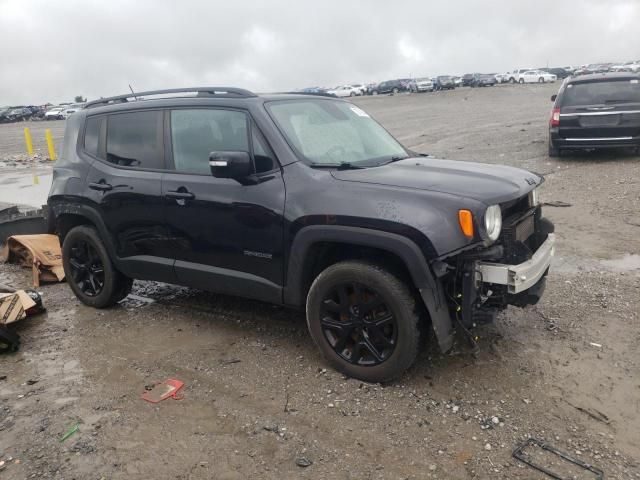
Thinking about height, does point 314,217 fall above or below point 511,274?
above

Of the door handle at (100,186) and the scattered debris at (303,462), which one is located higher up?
the door handle at (100,186)

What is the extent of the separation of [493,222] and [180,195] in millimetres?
2293

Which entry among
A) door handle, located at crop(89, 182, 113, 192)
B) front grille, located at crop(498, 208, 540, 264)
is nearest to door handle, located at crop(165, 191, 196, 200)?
door handle, located at crop(89, 182, 113, 192)

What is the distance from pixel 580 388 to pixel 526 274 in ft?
2.68

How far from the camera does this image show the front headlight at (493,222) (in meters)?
3.32

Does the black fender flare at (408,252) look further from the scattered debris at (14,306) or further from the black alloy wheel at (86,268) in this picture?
the scattered debris at (14,306)

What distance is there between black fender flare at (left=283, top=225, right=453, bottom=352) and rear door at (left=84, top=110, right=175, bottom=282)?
4.87ft

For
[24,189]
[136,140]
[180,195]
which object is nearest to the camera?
[180,195]

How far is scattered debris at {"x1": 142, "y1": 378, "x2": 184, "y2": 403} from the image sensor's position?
371 cm

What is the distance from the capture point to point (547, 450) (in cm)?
299

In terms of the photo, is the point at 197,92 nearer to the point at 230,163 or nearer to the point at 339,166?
the point at 230,163

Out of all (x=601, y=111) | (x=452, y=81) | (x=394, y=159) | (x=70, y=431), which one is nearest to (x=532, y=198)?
(x=394, y=159)

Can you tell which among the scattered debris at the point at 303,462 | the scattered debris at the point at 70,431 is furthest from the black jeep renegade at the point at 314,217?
the scattered debris at the point at 70,431

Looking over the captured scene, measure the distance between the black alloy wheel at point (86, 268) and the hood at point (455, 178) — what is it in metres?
2.74
